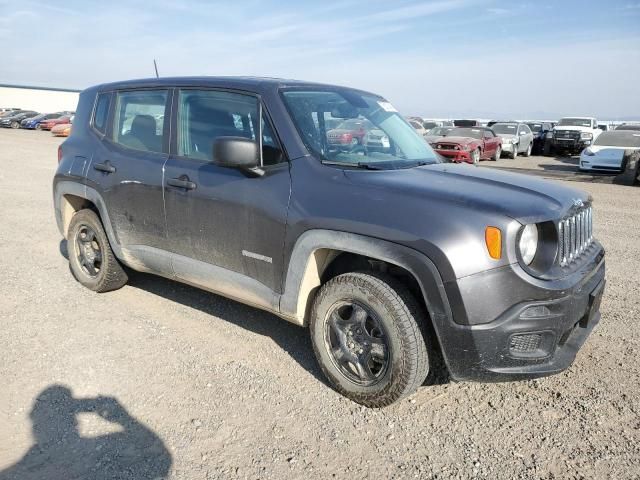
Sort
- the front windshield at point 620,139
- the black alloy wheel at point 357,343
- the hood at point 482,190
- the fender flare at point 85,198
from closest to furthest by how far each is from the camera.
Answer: the hood at point 482,190 → the black alloy wheel at point 357,343 → the fender flare at point 85,198 → the front windshield at point 620,139

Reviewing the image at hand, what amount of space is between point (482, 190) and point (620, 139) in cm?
1769

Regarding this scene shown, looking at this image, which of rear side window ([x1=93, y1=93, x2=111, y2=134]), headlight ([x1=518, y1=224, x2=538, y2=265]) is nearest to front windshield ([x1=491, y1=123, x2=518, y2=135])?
rear side window ([x1=93, y1=93, x2=111, y2=134])

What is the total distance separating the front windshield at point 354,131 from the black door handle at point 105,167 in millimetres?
1719

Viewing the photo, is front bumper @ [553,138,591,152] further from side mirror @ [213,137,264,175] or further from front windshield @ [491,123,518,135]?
side mirror @ [213,137,264,175]

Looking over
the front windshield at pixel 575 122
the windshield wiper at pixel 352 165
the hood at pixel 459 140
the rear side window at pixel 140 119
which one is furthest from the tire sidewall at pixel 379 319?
the front windshield at pixel 575 122

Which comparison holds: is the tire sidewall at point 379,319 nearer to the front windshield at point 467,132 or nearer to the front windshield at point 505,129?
the front windshield at point 467,132

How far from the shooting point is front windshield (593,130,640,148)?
1755 centimetres

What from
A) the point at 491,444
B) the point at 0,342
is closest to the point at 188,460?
the point at 491,444

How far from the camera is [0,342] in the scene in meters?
3.91

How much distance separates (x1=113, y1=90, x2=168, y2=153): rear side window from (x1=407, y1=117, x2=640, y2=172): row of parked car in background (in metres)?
10.4

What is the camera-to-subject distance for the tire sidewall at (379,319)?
2936mm

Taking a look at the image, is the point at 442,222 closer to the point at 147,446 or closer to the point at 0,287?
the point at 147,446

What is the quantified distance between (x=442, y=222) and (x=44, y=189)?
1060cm

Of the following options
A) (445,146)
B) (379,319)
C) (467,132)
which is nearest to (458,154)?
(445,146)
